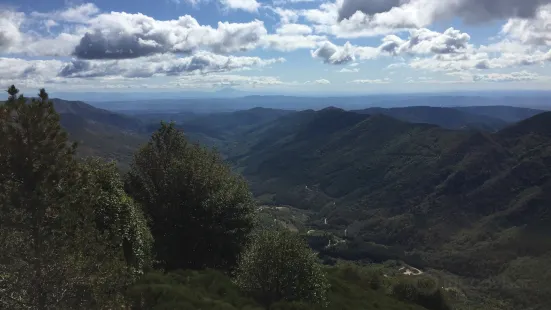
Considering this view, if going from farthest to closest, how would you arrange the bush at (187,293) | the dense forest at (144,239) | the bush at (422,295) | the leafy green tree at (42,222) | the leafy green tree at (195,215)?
the bush at (422,295)
the leafy green tree at (195,215)
the bush at (187,293)
the dense forest at (144,239)
the leafy green tree at (42,222)

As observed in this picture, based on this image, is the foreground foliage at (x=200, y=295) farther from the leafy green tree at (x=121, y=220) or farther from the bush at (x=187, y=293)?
the leafy green tree at (x=121, y=220)

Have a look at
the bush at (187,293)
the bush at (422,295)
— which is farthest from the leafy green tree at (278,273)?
the bush at (422,295)

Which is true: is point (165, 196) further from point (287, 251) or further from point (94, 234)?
point (94, 234)

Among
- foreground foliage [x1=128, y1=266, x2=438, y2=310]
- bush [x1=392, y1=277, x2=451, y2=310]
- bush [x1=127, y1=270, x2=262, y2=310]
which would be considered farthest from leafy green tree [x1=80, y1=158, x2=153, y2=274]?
bush [x1=392, y1=277, x2=451, y2=310]

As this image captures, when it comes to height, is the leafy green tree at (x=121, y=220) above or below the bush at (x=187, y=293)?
above

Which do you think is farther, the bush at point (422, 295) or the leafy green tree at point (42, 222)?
the bush at point (422, 295)

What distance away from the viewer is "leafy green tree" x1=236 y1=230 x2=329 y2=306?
→ 40312mm

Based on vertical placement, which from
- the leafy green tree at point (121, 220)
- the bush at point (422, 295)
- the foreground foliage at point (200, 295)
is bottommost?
the bush at point (422, 295)

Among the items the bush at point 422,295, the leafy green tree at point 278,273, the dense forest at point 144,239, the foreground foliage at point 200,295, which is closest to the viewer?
the dense forest at point 144,239

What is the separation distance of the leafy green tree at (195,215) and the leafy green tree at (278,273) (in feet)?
34.6

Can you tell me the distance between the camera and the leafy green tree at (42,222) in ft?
67.1

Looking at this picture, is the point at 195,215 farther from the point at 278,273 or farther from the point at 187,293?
the point at 187,293

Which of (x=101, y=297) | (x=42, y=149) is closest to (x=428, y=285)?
(x=101, y=297)

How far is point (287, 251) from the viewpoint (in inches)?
1636
